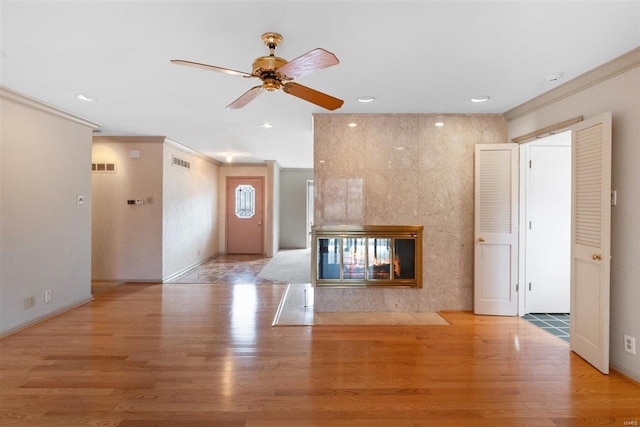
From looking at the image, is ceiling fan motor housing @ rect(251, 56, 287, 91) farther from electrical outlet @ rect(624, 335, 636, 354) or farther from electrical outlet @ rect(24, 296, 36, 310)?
electrical outlet @ rect(24, 296, 36, 310)

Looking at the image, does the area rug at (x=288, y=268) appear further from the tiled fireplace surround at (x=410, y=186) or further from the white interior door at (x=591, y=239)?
the white interior door at (x=591, y=239)

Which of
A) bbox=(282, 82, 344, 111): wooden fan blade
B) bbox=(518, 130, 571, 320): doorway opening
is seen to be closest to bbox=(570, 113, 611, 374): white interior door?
bbox=(518, 130, 571, 320): doorway opening

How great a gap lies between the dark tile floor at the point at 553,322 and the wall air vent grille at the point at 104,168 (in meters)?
6.56

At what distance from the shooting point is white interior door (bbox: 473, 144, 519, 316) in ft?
13.3

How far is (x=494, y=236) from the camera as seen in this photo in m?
4.06

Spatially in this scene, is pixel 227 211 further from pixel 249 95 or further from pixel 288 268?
pixel 249 95

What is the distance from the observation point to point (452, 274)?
423 centimetres

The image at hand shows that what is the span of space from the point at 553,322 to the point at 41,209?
6.06m

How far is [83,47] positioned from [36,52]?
1.39 ft

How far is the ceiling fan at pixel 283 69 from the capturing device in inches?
72.2

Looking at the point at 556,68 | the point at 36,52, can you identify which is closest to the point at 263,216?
the point at 36,52

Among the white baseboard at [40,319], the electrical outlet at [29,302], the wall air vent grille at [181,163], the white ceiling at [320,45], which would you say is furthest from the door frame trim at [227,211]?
the electrical outlet at [29,302]

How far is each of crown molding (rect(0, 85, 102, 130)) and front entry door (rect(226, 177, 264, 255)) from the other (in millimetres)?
4749

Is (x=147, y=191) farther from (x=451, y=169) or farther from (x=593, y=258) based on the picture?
(x=593, y=258)
